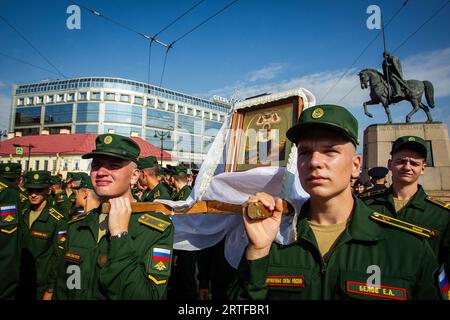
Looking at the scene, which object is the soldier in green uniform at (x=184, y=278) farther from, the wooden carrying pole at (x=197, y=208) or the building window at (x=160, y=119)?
the building window at (x=160, y=119)

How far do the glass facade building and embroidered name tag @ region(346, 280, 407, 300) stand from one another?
6037cm

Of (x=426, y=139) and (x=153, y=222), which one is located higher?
(x=426, y=139)

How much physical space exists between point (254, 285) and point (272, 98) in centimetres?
205

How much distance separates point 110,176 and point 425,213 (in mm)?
3312

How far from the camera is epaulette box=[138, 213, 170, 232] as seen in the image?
2.22m

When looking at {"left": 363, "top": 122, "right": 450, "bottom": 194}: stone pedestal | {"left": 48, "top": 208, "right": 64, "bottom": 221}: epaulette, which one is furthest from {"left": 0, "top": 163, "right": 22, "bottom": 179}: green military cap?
{"left": 363, "top": 122, "right": 450, "bottom": 194}: stone pedestal

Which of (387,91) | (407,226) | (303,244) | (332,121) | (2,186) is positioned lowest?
(303,244)

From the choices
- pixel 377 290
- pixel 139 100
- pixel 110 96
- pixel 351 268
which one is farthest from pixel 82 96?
pixel 377 290

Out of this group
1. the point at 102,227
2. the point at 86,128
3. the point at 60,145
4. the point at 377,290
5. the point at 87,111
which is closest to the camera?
the point at 377,290

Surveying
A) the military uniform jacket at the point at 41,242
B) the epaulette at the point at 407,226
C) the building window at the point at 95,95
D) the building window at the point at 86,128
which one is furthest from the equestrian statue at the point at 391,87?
the building window at the point at 95,95

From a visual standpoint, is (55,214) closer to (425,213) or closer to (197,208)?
(197,208)

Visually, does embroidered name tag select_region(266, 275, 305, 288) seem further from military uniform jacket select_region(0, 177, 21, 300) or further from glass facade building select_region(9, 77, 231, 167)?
glass facade building select_region(9, 77, 231, 167)

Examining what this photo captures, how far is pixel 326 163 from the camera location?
169 centimetres

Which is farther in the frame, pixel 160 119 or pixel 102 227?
pixel 160 119
